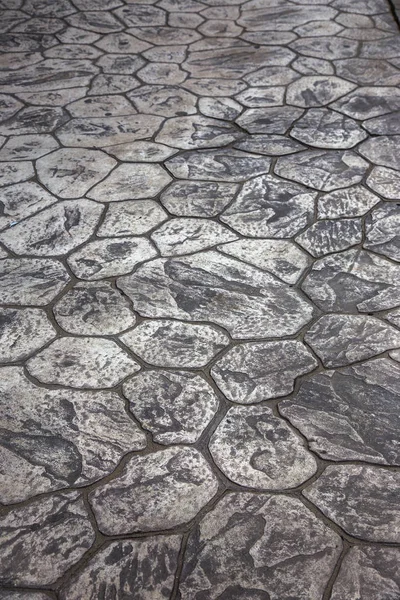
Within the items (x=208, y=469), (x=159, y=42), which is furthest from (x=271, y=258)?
(x=159, y=42)

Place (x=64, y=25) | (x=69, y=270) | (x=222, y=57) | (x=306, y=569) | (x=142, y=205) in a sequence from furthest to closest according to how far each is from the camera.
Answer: (x=64, y=25)
(x=222, y=57)
(x=142, y=205)
(x=69, y=270)
(x=306, y=569)

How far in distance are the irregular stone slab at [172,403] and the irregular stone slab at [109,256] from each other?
39.9 inches

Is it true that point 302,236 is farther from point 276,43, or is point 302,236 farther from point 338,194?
point 276,43

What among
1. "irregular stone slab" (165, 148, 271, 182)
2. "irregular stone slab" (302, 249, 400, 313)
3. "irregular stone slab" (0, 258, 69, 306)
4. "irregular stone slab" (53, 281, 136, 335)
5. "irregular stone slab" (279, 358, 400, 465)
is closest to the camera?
"irregular stone slab" (279, 358, 400, 465)

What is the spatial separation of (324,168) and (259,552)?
11.4ft

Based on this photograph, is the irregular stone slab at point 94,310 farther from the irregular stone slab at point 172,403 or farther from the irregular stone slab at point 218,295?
the irregular stone slab at point 172,403

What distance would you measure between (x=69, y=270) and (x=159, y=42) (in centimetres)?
435

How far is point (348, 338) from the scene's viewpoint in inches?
160

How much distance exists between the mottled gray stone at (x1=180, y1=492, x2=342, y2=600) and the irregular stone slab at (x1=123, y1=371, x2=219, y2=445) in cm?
47

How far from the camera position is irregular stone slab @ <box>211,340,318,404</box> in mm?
3726

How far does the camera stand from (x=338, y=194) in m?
5.30

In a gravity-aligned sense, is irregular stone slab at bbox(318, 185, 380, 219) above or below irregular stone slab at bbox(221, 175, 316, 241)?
above

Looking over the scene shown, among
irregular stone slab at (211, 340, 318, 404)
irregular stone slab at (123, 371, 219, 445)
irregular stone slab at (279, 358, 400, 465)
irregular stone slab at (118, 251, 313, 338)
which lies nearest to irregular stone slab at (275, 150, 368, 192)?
irregular stone slab at (118, 251, 313, 338)

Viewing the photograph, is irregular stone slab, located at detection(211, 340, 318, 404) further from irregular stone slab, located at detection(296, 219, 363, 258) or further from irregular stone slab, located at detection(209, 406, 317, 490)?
irregular stone slab, located at detection(296, 219, 363, 258)
